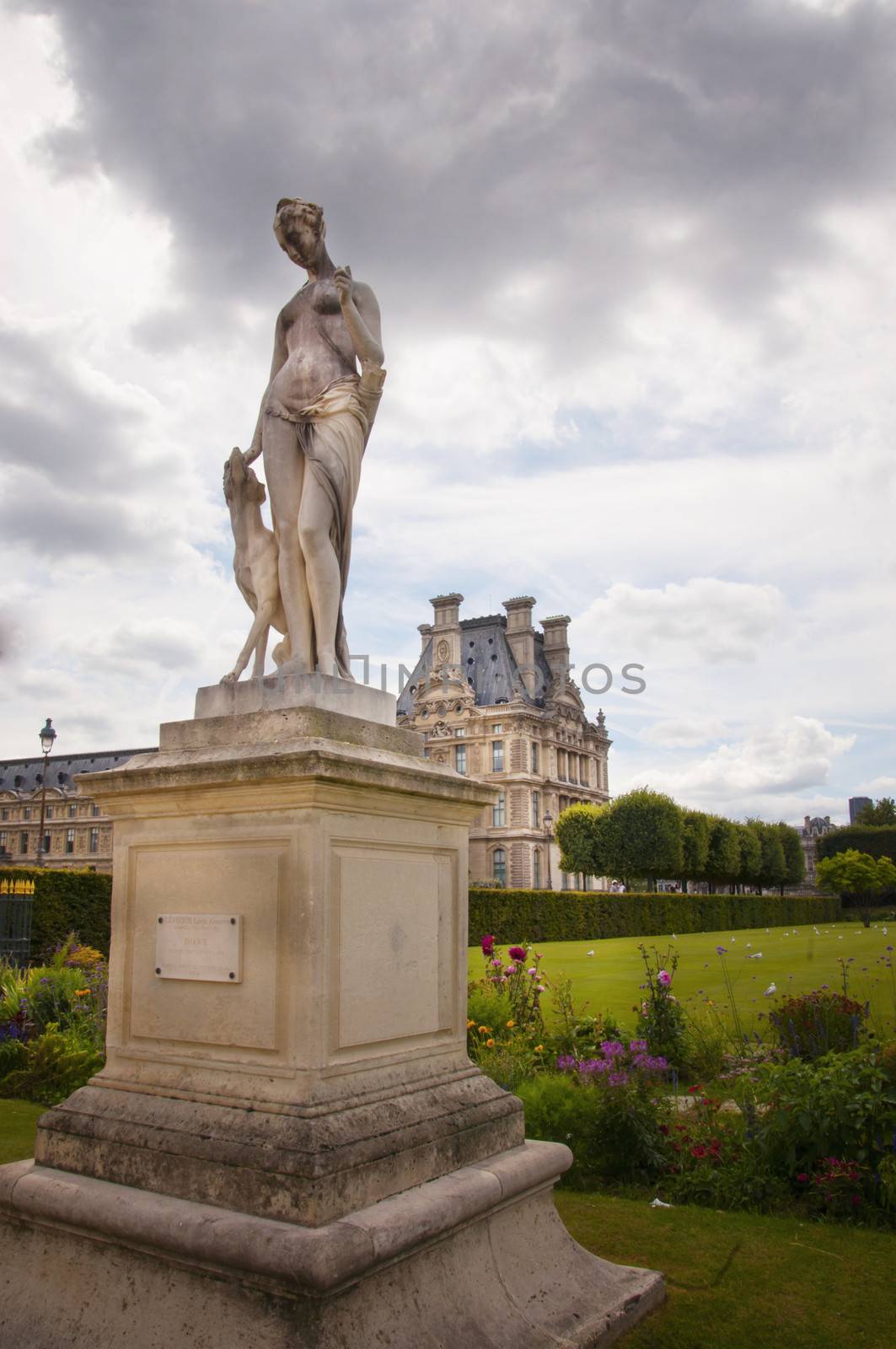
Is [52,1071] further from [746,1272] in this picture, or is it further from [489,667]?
[489,667]

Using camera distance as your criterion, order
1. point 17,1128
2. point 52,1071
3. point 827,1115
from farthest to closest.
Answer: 1. point 52,1071
2. point 17,1128
3. point 827,1115

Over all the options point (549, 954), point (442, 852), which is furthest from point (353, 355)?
point (549, 954)

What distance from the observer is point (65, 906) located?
53.2ft

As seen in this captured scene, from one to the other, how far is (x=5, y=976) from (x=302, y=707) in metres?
8.32

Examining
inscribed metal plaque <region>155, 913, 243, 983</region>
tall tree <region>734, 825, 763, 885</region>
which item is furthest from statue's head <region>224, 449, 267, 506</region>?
tall tree <region>734, 825, 763, 885</region>

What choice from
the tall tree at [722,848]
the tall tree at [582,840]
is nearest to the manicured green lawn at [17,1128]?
the tall tree at [582,840]

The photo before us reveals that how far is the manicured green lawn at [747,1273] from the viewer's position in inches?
146

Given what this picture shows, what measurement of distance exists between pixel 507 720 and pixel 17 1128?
5841cm

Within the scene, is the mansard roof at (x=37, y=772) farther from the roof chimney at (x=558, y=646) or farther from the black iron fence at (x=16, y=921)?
the black iron fence at (x=16, y=921)

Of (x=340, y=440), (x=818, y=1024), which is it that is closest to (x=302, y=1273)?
(x=340, y=440)

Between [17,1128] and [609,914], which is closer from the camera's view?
[17,1128]

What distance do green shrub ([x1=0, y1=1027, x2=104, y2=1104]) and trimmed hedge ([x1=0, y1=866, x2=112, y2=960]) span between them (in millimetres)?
7095

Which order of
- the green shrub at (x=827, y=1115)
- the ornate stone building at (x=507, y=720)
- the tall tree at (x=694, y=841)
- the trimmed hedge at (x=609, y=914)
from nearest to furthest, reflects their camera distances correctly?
the green shrub at (x=827, y=1115) → the trimmed hedge at (x=609, y=914) → the tall tree at (x=694, y=841) → the ornate stone building at (x=507, y=720)

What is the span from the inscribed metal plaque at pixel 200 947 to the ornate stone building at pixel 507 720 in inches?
2256
